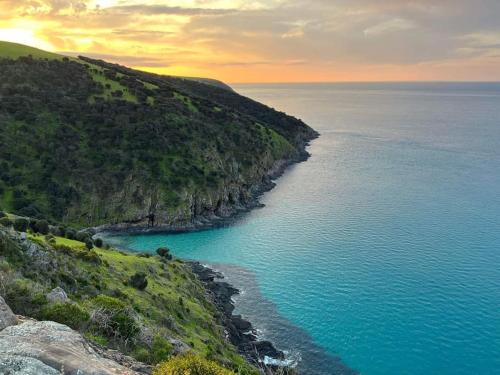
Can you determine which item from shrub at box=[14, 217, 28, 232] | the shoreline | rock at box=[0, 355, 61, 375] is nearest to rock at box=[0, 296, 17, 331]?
rock at box=[0, 355, 61, 375]

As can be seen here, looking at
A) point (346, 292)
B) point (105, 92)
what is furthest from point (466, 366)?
point (105, 92)

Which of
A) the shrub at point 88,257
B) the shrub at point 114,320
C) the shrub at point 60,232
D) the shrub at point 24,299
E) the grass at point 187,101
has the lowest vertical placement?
the shrub at point 60,232

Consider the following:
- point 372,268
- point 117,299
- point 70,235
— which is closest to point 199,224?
point 70,235

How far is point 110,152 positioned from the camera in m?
121

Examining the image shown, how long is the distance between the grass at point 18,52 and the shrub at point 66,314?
519 ft

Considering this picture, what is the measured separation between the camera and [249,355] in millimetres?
57656

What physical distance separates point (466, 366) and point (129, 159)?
9462 cm

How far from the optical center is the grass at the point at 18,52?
16012 centimetres

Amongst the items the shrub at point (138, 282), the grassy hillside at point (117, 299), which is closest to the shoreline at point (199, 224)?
the grassy hillside at point (117, 299)

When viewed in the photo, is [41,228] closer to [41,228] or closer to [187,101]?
[41,228]

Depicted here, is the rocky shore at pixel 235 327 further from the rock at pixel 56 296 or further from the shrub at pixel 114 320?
the rock at pixel 56 296

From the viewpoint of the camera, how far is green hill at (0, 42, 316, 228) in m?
108

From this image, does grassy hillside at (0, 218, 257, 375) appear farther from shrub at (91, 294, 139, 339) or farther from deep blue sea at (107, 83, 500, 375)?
deep blue sea at (107, 83, 500, 375)

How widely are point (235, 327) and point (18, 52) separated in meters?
152
